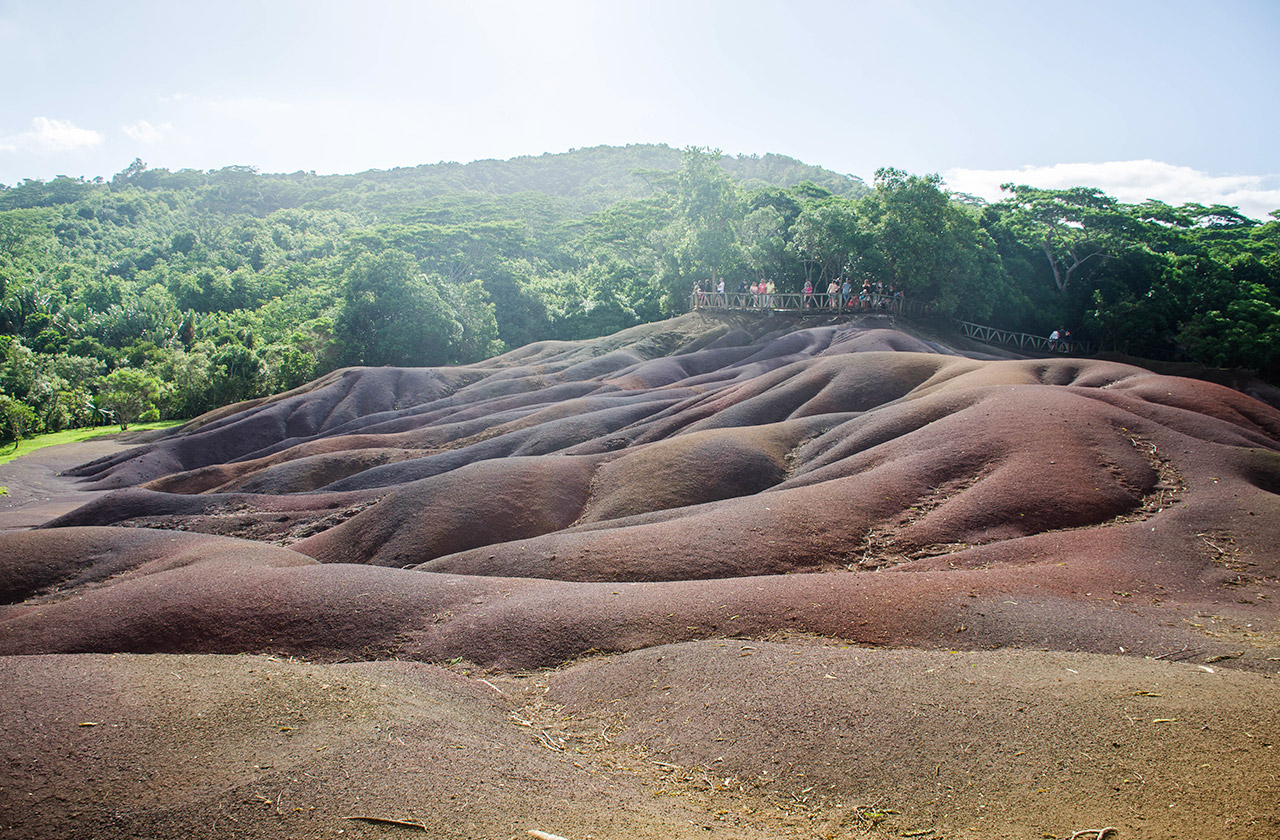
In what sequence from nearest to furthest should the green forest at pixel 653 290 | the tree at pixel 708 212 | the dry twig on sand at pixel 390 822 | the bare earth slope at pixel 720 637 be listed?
the dry twig on sand at pixel 390 822
the bare earth slope at pixel 720 637
the green forest at pixel 653 290
the tree at pixel 708 212

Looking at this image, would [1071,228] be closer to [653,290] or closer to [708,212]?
[708,212]

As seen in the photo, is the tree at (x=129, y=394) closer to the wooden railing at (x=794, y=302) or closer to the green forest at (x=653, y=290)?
the green forest at (x=653, y=290)

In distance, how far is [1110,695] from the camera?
29.1ft

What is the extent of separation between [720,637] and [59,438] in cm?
5829

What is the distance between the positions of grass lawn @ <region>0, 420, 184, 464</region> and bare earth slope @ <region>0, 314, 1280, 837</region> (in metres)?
27.3

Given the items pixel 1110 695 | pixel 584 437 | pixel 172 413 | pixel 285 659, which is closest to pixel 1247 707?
pixel 1110 695

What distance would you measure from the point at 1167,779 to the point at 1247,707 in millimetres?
2043

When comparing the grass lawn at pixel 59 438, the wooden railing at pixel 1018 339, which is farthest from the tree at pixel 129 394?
the wooden railing at pixel 1018 339

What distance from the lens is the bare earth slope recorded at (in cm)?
745

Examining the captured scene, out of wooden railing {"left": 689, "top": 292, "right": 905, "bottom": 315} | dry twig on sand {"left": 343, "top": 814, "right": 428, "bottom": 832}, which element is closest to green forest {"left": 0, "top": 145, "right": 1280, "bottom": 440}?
wooden railing {"left": 689, "top": 292, "right": 905, "bottom": 315}

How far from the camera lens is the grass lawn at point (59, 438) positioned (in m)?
48.6

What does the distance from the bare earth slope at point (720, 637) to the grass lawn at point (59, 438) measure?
27276mm

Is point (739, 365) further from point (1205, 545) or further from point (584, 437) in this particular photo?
point (1205, 545)

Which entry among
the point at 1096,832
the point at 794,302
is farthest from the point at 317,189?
the point at 1096,832
